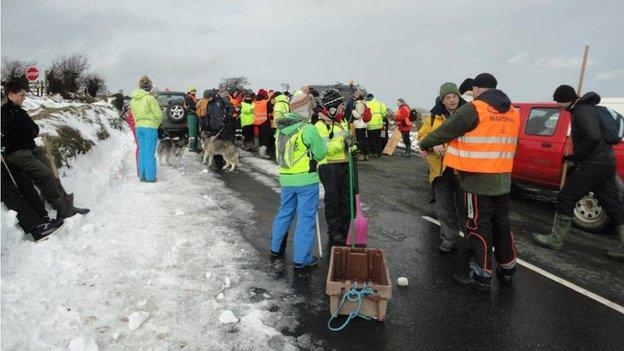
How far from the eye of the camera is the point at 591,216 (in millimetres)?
6836

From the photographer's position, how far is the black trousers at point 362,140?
1326cm

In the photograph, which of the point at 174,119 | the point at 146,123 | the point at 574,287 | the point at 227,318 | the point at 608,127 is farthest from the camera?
the point at 174,119

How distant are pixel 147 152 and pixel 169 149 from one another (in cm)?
213

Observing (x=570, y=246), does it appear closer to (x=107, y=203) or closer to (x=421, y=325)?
(x=421, y=325)

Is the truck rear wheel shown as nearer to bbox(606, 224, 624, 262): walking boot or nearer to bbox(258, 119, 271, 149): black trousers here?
bbox(606, 224, 624, 262): walking boot

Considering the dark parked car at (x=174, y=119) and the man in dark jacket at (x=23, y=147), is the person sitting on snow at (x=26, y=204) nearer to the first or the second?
the man in dark jacket at (x=23, y=147)

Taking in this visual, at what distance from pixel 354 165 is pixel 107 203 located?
4012mm

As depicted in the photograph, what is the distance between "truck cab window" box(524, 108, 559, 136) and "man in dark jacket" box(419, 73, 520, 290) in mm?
3832

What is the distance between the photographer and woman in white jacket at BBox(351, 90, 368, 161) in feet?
39.5

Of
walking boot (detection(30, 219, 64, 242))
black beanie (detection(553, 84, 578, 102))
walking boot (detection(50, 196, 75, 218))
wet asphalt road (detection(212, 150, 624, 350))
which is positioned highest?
black beanie (detection(553, 84, 578, 102))

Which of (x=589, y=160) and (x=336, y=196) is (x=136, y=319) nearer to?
(x=336, y=196)

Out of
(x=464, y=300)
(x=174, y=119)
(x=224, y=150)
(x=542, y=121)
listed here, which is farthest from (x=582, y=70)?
(x=174, y=119)

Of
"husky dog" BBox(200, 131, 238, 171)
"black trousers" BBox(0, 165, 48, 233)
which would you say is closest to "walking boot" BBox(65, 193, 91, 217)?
"black trousers" BBox(0, 165, 48, 233)

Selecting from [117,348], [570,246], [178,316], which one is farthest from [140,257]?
[570,246]
